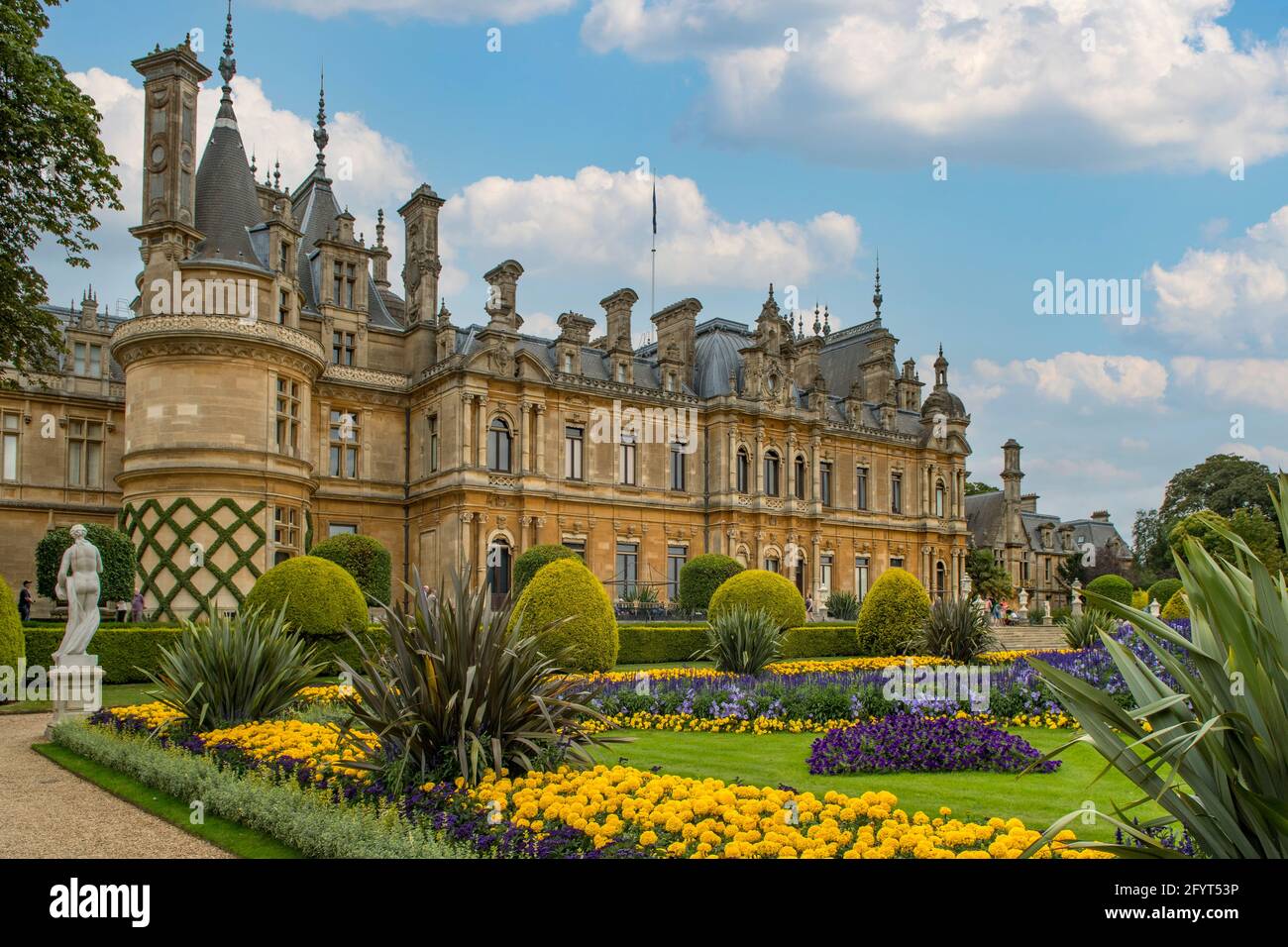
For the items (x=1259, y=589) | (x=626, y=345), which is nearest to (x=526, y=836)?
(x=1259, y=589)

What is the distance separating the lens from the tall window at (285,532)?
29.6m

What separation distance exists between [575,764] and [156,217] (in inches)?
1011

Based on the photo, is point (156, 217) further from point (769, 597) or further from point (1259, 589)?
point (1259, 589)

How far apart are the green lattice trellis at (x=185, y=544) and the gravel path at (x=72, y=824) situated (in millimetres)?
16439

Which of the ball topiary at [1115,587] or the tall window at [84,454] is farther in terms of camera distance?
the ball topiary at [1115,587]

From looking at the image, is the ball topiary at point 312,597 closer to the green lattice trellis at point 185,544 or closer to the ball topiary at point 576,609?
the ball topiary at point 576,609

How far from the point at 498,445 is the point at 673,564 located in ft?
29.2

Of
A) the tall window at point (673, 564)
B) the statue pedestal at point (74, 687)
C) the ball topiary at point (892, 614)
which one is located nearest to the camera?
the statue pedestal at point (74, 687)

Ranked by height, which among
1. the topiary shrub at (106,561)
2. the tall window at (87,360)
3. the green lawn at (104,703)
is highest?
the tall window at (87,360)

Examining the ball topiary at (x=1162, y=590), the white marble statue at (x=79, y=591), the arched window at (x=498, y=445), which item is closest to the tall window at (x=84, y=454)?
the arched window at (x=498, y=445)

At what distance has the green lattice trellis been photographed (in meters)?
27.7

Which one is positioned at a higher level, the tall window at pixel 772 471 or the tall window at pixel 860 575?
the tall window at pixel 772 471

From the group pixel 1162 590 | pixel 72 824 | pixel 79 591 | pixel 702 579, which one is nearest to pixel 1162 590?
pixel 1162 590

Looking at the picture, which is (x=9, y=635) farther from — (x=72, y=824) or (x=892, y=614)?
(x=892, y=614)
